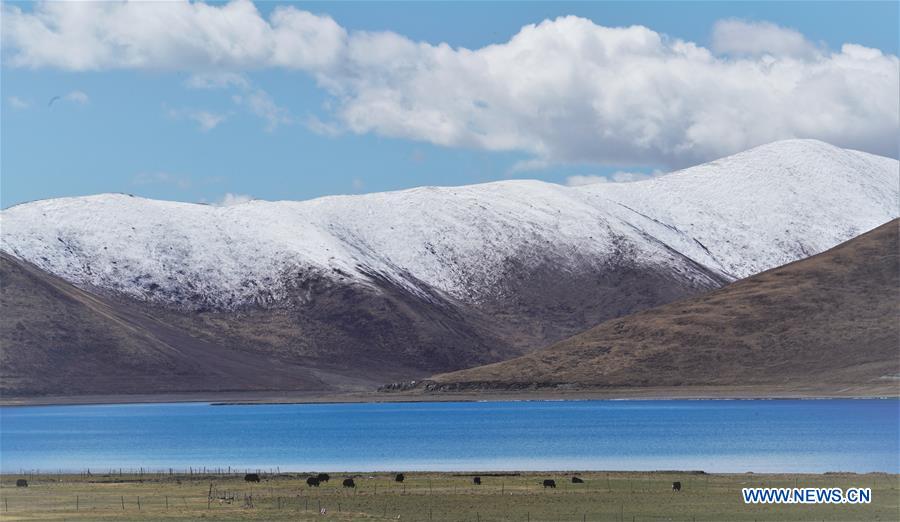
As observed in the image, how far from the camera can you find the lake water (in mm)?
98831

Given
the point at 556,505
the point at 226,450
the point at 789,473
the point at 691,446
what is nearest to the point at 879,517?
the point at 556,505

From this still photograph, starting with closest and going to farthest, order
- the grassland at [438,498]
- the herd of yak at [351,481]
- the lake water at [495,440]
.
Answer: the grassland at [438,498] < the herd of yak at [351,481] < the lake water at [495,440]

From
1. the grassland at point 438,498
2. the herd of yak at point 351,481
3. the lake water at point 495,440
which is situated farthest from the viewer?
the lake water at point 495,440

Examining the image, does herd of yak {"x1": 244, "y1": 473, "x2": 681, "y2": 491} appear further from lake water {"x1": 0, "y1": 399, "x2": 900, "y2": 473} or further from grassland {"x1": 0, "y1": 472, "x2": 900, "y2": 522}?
lake water {"x1": 0, "y1": 399, "x2": 900, "y2": 473}

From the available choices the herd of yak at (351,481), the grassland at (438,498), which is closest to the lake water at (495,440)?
the grassland at (438,498)

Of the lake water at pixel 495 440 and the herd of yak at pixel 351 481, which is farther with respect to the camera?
the lake water at pixel 495 440

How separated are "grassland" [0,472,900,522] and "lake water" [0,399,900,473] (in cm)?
1140

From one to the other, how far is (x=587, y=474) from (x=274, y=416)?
116085 mm

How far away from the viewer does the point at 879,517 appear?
193 feet

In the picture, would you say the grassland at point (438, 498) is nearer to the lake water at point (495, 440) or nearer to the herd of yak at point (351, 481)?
the herd of yak at point (351, 481)

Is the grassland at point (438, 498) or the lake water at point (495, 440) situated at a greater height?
the lake water at point (495, 440)

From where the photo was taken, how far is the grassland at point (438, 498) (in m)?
63.0

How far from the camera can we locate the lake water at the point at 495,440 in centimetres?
9883

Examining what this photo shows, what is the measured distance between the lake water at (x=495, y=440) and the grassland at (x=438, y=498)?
1140 centimetres
